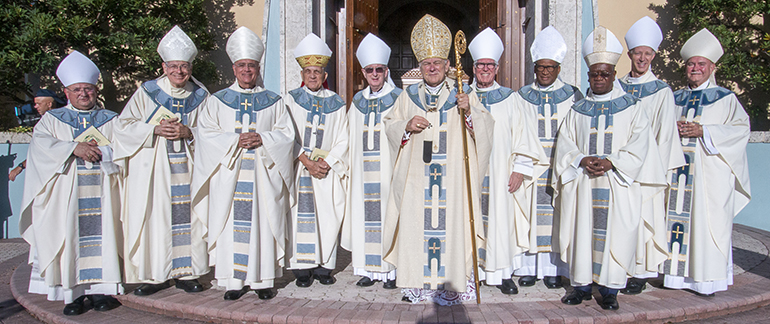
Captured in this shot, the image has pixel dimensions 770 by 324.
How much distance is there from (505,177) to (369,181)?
1179 millimetres

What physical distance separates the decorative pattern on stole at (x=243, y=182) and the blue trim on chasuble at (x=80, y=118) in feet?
3.19

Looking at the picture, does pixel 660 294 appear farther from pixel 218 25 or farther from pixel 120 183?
pixel 218 25

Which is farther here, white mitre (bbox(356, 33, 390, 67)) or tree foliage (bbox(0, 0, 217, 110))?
tree foliage (bbox(0, 0, 217, 110))

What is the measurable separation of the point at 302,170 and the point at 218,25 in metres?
4.98

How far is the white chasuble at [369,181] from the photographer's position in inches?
182

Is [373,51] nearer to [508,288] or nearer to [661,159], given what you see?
[508,288]

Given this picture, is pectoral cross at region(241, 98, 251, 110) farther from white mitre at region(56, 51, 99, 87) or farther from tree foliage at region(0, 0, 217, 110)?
tree foliage at region(0, 0, 217, 110)

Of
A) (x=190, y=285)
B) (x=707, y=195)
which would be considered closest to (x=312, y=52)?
(x=190, y=285)

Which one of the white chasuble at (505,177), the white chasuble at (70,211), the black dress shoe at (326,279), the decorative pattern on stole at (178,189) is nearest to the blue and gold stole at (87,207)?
the white chasuble at (70,211)

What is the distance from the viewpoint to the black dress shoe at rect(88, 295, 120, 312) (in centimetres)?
432

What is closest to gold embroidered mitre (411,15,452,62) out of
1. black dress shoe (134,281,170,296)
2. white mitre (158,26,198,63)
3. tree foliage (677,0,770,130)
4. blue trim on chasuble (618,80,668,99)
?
blue trim on chasuble (618,80,668,99)

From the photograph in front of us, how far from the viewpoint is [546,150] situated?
4.68 m

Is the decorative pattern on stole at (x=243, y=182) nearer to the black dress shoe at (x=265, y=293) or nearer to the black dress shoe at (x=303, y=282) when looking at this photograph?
the black dress shoe at (x=265, y=293)

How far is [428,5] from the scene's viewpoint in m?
13.9
